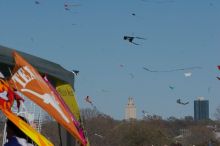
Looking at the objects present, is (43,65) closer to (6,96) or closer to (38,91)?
(38,91)

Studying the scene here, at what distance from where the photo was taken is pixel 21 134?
4.22 metres

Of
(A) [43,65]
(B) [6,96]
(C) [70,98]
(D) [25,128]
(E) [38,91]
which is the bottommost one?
(D) [25,128]

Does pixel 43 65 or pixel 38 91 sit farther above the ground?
pixel 43 65

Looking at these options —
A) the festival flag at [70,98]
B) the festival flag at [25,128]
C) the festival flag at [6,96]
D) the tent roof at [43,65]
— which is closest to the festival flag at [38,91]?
the festival flag at [6,96]

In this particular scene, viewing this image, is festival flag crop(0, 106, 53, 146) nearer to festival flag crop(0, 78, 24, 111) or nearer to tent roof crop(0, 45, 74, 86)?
festival flag crop(0, 78, 24, 111)

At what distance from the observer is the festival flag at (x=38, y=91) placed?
15.6 feet

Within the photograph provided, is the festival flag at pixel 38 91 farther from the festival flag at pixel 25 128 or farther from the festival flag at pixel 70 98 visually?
the festival flag at pixel 70 98

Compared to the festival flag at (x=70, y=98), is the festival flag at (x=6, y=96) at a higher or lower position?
lower

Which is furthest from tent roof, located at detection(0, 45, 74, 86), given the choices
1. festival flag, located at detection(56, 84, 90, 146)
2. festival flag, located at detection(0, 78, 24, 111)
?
festival flag, located at detection(0, 78, 24, 111)

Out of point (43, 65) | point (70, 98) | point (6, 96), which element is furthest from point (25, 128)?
point (43, 65)

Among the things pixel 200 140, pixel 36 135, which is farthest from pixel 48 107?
pixel 200 140

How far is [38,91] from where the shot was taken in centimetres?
479

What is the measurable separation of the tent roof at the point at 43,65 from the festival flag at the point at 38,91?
4.29ft

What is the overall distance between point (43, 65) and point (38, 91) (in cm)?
301
